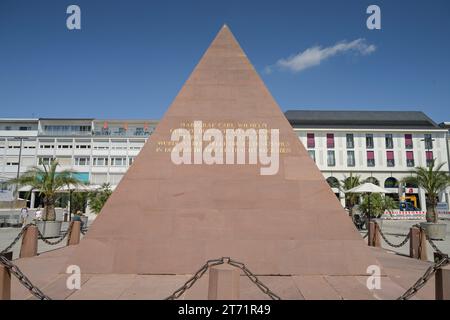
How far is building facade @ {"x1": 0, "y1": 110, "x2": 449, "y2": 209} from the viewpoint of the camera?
4175cm

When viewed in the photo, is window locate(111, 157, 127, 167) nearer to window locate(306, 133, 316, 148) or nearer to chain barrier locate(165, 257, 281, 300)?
window locate(306, 133, 316, 148)

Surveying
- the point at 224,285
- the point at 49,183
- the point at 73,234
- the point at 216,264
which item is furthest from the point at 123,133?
the point at 224,285

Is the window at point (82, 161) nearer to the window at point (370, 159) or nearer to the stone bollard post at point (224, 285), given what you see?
the window at point (370, 159)

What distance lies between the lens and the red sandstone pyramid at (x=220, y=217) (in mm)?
6492

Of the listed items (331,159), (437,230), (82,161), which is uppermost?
(331,159)

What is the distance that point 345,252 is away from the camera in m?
6.55

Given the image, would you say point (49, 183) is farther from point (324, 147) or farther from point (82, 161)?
point (324, 147)

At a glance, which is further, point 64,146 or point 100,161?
point 64,146

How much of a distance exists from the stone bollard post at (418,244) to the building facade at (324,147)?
31.9 meters

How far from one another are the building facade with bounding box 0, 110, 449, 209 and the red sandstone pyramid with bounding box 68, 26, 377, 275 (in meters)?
34.9

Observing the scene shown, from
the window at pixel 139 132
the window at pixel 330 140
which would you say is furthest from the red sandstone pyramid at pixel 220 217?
the window at pixel 139 132

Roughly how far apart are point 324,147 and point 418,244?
36857mm

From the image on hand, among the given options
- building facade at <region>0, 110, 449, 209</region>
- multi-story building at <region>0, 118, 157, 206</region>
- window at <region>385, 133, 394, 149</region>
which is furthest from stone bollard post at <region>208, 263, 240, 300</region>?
window at <region>385, 133, 394, 149</region>

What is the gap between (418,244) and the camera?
28.8ft
